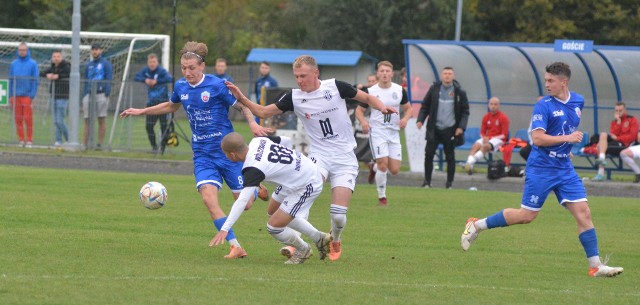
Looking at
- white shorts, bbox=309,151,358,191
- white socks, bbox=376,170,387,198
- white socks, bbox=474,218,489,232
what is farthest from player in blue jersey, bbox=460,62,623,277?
white socks, bbox=376,170,387,198

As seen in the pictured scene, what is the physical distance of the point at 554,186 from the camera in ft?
32.9

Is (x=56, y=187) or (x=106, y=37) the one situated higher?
Answer: (x=106, y=37)

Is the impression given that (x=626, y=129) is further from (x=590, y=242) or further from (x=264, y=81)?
(x=590, y=242)

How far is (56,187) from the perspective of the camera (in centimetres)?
1698

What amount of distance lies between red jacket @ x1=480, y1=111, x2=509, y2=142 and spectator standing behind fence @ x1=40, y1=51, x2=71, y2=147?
9.25m

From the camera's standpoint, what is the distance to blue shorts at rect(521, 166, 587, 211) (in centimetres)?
998

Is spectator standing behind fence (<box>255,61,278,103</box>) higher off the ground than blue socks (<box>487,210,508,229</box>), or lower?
higher

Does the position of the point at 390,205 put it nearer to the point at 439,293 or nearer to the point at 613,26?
the point at 439,293

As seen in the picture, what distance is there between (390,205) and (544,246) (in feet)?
14.6

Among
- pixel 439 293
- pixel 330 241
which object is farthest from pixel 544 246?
pixel 439 293

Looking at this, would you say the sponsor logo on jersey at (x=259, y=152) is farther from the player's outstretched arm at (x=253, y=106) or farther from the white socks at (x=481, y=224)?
the white socks at (x=481, y=224)

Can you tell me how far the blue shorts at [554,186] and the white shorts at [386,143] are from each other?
6.36 meters

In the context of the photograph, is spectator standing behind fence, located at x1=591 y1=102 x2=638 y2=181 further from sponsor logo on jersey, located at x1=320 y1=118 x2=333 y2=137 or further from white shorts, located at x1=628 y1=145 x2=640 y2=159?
sponsor logo on jersey, located at x1=320 y1=118 x2=333 y2=137

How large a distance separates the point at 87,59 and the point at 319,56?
62.5 feet
